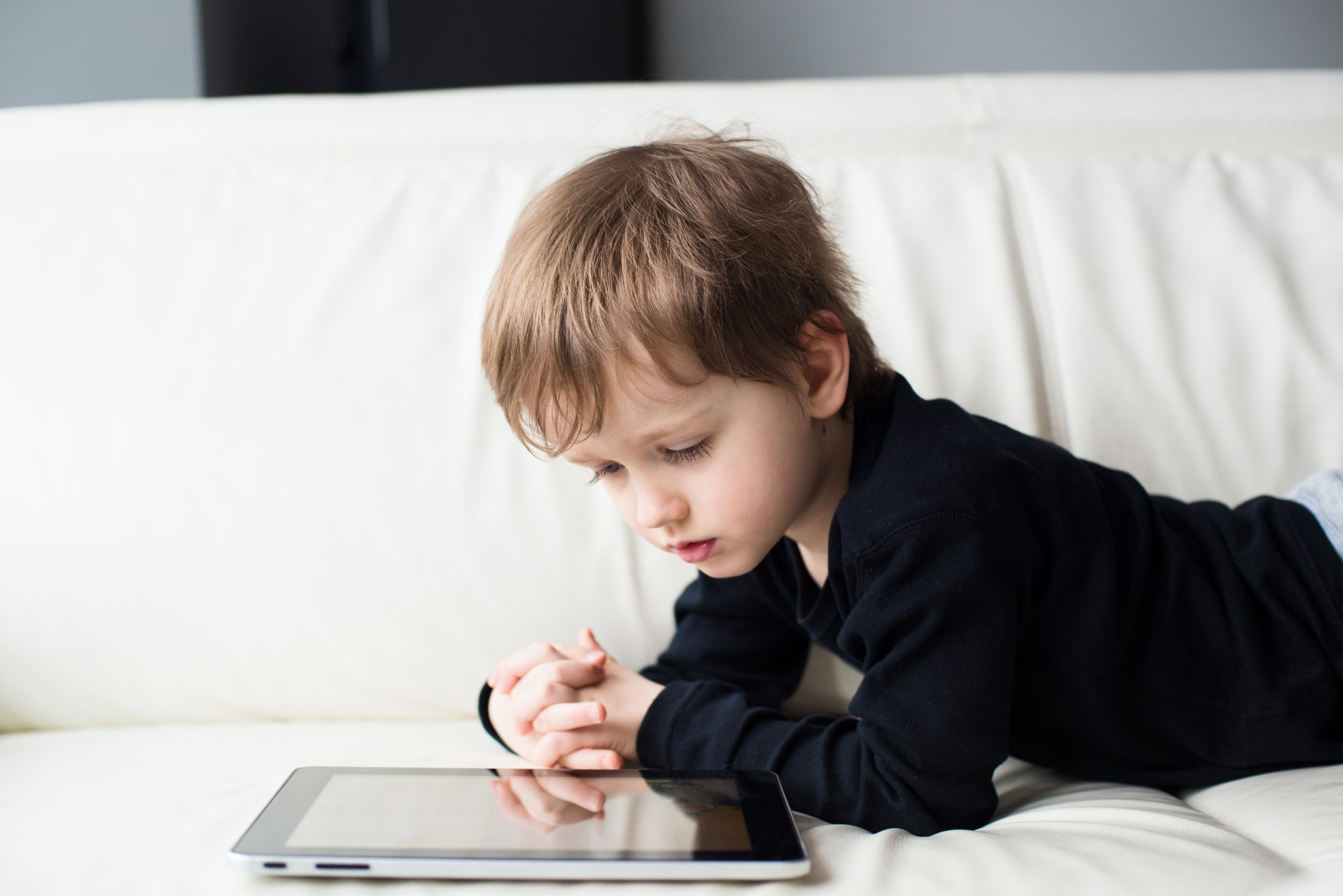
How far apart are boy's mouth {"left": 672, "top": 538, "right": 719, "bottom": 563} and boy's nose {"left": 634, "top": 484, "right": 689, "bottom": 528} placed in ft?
0.09

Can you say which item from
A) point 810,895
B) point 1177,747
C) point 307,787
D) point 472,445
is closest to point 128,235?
point 472,445

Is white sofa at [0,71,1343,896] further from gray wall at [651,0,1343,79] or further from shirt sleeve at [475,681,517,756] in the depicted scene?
gray wall at [651,0,1343,79]

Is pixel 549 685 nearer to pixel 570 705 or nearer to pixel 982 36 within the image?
pixel 570 705

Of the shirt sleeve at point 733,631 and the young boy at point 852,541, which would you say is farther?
the shirt sleeve at point 733,631

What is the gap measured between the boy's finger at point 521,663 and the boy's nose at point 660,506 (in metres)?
0.18

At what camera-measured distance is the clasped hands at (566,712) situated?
658mm

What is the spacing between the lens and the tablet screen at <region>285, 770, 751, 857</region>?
0.55 metres

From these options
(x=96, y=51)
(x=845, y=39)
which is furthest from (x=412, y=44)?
(x=845, y=39)

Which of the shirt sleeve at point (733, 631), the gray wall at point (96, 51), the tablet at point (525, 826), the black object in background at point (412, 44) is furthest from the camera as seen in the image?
the black object in background at point (412, 44)

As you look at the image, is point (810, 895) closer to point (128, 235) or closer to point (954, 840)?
point (954, 840)

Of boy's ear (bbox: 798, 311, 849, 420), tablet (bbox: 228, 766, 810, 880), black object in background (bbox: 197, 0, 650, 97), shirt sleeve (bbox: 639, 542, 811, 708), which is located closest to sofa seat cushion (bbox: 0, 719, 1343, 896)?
tablet (bbox: 228, 766, 810, 880)

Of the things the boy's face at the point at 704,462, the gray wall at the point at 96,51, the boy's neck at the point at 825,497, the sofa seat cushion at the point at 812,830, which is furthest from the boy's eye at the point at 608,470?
the gray wall at the point at 96,51

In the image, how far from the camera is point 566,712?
722 millimetres

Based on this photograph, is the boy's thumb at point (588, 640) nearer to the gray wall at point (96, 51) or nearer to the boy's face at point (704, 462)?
the boy's face at point (704, 462)
